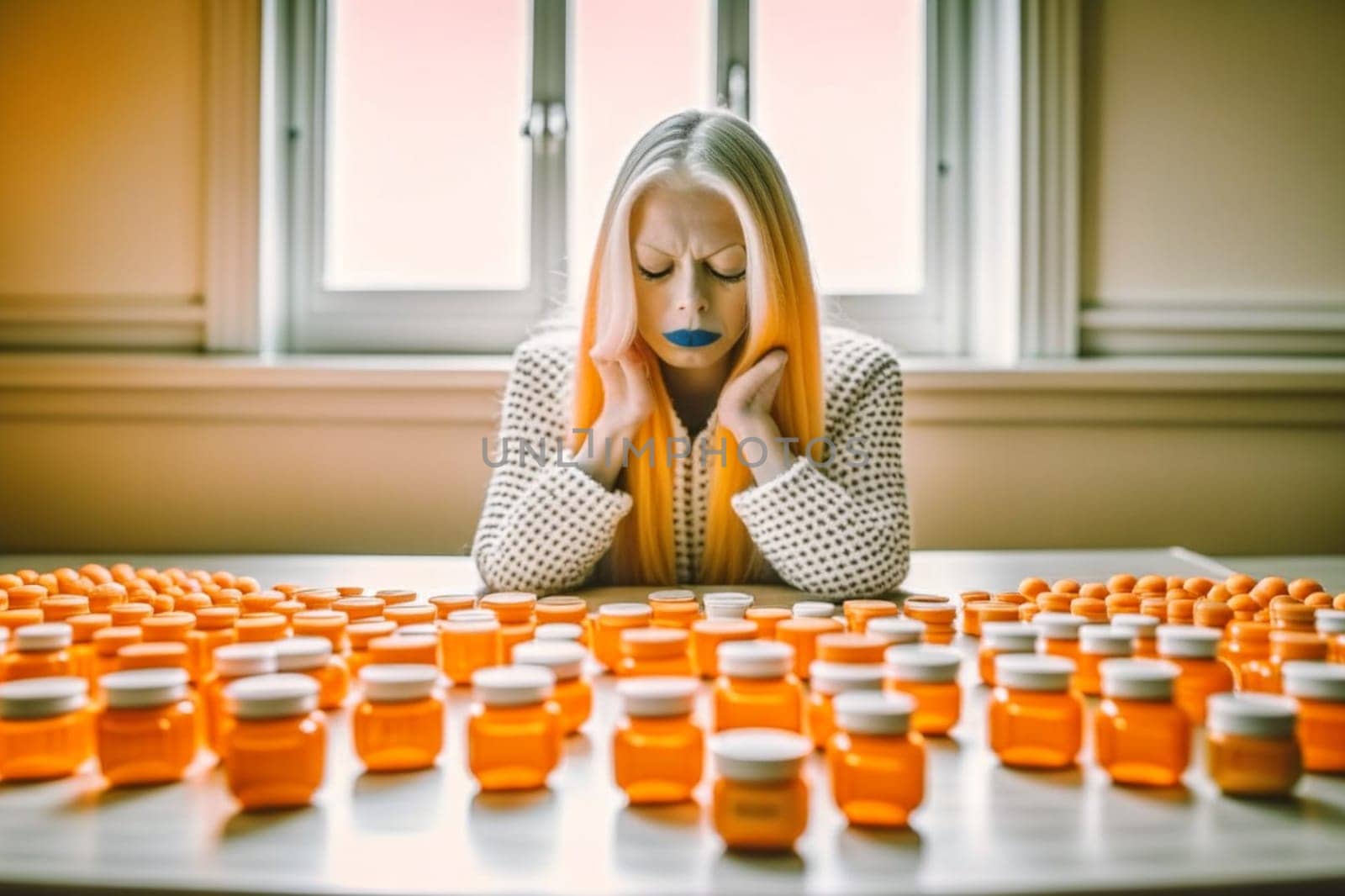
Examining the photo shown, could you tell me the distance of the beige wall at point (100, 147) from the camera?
2104mm

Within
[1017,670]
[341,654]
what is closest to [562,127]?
[341,654]

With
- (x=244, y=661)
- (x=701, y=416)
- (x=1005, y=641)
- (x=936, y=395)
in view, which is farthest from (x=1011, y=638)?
(x=936, y=395)

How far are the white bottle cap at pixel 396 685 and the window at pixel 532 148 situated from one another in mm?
1656

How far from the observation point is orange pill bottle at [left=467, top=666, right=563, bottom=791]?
0.59m

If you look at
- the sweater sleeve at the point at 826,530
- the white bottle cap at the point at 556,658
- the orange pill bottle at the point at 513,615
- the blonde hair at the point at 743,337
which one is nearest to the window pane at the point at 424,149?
the blonde hair at the point at 743,337

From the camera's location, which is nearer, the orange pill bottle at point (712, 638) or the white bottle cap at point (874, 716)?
the white bottle cap at point (874, 716)

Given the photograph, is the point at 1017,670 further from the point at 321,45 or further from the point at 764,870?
the point at 321,45

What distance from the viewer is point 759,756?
0.51m

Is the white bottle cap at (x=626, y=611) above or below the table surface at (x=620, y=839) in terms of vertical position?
above

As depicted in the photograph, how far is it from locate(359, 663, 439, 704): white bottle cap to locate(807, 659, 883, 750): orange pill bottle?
0.80 feet

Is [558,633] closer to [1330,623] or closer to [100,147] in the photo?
A: [1330,623]

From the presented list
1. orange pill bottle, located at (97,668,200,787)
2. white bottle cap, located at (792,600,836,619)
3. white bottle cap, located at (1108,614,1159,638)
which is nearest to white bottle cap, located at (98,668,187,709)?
orange pill bottle, located at (97,668,200,787)

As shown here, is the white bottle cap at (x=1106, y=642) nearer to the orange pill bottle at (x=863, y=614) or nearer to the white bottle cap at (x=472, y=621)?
the orange pill bottle at (x=863, y=614)

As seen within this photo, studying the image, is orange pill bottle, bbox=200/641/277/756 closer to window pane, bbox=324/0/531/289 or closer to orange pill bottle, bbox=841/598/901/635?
orange pill bottle, bbox=841/598/901/635
